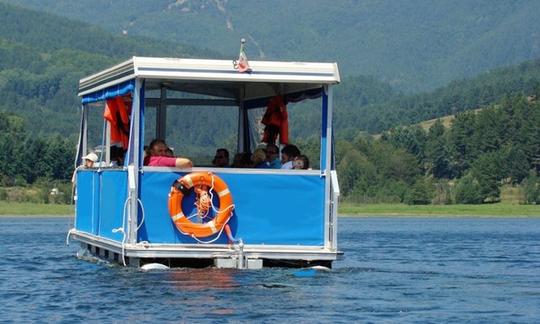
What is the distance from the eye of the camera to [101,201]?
1008 inches

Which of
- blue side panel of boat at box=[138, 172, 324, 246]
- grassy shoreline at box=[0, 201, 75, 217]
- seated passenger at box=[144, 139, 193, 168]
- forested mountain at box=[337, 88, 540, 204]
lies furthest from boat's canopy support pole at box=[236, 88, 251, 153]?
forested mountain at box=[337, 88, 540, 204]

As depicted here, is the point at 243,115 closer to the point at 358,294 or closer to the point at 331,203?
the point at 331,203

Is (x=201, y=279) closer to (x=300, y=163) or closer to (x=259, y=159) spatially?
(x=300, y=163)

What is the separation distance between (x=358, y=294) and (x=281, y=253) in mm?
2383

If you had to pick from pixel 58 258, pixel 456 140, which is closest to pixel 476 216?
pixel 456 140

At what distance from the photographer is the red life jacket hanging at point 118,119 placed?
83.6 ft

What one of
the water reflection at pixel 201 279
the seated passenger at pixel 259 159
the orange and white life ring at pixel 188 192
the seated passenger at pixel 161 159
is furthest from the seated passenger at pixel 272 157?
the water reflection at pixel 201 279

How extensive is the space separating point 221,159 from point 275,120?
1.34 m

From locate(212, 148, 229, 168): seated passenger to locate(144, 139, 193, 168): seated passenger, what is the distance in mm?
2076

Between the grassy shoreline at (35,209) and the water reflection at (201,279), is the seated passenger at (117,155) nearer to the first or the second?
the water reflection at (201,279)

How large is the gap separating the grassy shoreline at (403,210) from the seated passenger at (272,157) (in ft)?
221

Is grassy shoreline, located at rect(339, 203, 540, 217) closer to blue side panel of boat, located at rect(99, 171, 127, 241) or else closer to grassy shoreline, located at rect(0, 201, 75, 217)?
grassy shoreline, located at rect(0, 201, 75, 217)

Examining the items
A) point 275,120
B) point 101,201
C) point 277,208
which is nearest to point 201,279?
point 277,208

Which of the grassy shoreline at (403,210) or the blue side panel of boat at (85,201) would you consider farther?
the grassy shoreline at (403,210)
